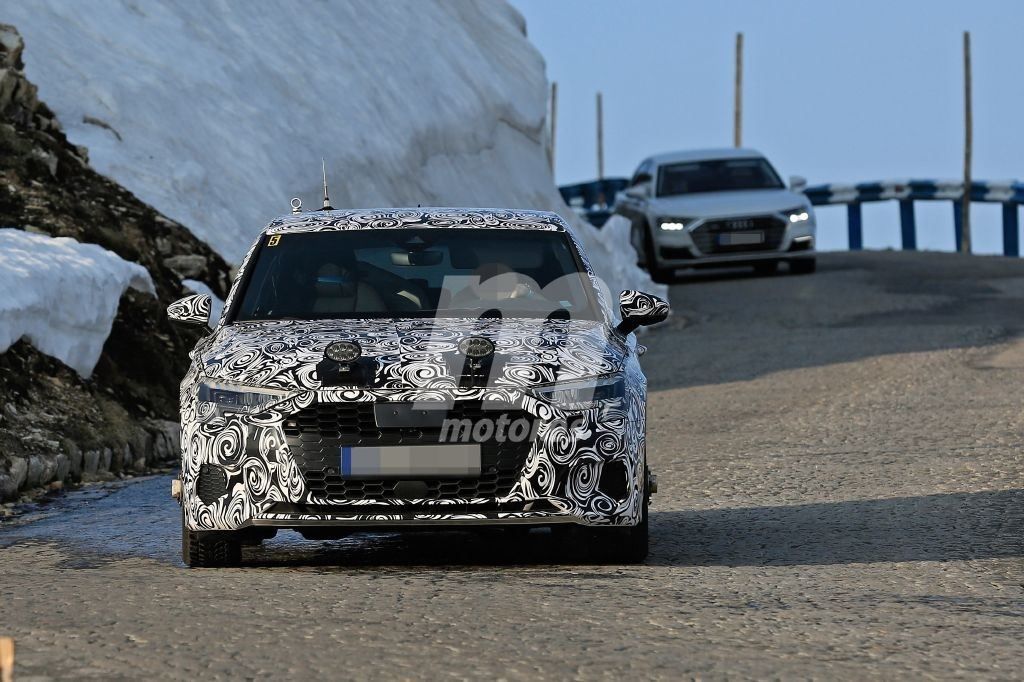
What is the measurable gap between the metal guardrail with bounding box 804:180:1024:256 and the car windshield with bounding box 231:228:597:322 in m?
27.5

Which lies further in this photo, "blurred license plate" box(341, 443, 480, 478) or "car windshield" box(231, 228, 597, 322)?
"car windshield" box(231, 228, 597, 322)

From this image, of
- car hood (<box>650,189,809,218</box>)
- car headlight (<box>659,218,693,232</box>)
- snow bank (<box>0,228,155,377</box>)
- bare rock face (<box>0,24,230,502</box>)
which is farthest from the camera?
car headlight (<box>659,218,693,232</box>)

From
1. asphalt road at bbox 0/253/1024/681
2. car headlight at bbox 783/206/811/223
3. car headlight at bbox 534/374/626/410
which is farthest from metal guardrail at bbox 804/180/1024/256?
car headlight at bbox 534/374/626/410

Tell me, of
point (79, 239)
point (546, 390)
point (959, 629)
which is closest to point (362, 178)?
point (79, 239)

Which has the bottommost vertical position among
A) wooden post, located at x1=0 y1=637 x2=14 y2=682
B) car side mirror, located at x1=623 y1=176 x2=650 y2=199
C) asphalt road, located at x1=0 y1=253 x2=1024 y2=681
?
asphalt road, located at x1=0 y1=253 x2=1024 y2=681

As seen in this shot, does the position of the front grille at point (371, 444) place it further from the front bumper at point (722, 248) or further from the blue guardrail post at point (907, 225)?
the blue guardrail post at point (907, 225)

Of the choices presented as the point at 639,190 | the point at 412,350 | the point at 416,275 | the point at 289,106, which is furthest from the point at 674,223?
the point at 412,350

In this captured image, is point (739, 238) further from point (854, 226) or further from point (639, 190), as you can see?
point (854, 226)

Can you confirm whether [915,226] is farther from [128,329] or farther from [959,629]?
[959,629]

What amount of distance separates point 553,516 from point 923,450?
4.77 m

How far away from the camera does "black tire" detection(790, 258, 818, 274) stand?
88.6 ft

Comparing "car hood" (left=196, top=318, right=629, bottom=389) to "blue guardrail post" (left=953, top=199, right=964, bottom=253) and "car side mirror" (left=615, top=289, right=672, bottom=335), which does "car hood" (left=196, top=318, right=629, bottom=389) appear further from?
"blue guardrail post" (left=953, top=199, right=964, bottom=253)

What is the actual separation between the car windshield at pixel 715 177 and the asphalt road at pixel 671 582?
1386 cm

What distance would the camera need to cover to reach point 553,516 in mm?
7266
